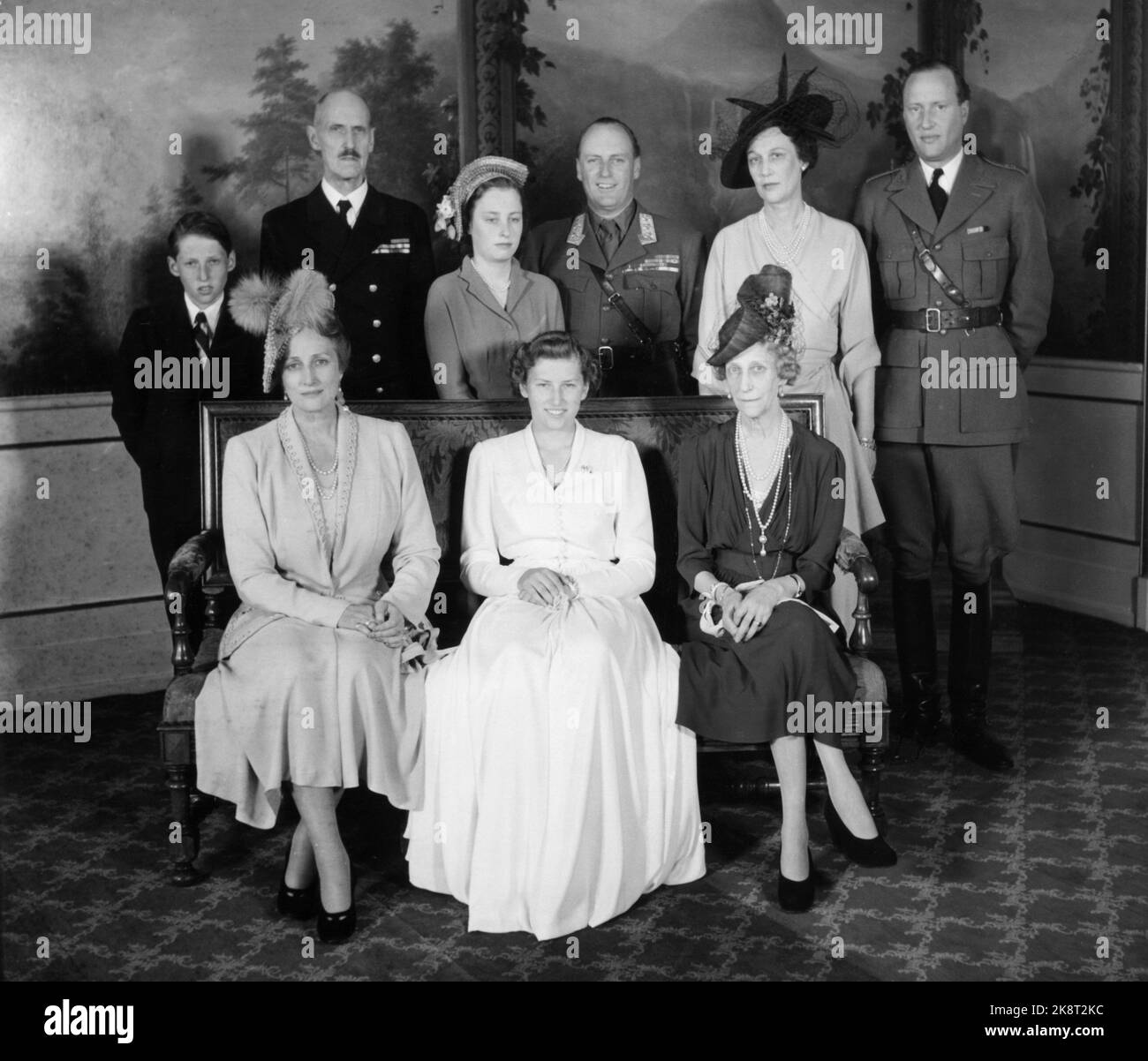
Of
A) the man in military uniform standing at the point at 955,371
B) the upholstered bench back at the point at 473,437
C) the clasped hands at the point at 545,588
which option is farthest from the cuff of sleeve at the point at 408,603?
the man in military uniform standing at the point at 955,371

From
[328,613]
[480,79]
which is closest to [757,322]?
[328,613]

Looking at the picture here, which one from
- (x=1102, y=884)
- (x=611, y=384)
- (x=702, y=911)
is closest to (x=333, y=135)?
(x=611, y=384)

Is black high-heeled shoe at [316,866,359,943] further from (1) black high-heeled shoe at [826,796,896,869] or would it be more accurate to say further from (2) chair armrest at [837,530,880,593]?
(2) chair armrest at [837,530,880,593]

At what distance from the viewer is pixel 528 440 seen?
431 cm

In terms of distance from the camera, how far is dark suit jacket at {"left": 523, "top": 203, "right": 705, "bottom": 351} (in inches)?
203

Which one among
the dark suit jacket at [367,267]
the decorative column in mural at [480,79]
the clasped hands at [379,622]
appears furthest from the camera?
the decorative column in mural at [480,79]

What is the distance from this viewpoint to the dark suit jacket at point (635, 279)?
5.16 m

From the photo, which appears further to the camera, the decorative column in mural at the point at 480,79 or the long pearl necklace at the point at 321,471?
the decorative column in mural at the point at 480,79

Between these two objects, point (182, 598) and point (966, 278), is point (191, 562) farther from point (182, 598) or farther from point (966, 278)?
point (966, 278)

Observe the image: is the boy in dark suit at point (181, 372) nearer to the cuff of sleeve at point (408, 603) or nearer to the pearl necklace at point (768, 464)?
the cuff of sleeve at point (408, 603)

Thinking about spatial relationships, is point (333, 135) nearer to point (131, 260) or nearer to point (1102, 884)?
point (131, 260)

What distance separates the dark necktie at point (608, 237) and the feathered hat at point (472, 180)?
49 centimetres

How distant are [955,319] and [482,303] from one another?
167 centimetres

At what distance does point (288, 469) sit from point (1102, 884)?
99.4 inches
